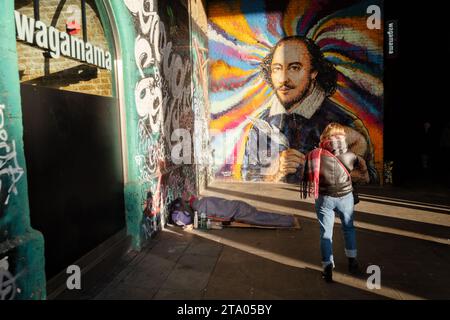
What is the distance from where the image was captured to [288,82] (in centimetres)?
1060

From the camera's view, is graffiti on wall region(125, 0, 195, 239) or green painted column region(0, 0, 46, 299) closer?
green painted column region(0, 0, 46, 299)

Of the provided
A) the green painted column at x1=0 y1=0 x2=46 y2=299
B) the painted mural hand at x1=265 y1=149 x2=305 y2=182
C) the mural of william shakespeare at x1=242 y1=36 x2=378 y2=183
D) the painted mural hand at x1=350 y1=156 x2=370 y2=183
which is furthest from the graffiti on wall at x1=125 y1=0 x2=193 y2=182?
the painted mural hand at x1=350 y1=156 x2=370 y2=183

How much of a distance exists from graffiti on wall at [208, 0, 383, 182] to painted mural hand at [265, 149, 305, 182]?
3cm

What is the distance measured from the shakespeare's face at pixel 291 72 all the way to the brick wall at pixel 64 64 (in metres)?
6.46

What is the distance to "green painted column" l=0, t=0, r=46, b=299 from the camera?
113 inches

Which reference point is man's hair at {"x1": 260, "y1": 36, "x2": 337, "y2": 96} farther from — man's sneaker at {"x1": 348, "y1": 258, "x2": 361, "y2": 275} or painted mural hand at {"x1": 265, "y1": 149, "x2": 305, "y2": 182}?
man's sneaker at {"x1": 348, "y1": 258, "x2": 361, "y2": 275}

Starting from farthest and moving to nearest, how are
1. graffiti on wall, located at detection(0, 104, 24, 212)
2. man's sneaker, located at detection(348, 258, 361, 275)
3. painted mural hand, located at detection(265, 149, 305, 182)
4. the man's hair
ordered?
painted mural hand, located at detection(265, 149, 305, 182) < the man's hair < man's sneaker, located at detection(348, 258, 361, 275) < graffiti on wall, located at detection(0, 104, 24, 212)

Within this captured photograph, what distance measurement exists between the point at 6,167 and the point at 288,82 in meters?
8.91

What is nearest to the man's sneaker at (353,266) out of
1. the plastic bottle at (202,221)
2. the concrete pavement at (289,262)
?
the concrete pavement at (289,262)

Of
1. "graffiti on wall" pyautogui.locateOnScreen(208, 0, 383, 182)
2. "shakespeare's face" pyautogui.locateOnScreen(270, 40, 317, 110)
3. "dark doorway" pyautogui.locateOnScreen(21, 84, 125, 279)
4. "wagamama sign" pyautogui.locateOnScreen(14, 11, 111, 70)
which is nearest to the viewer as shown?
"wagamama sign" pyautogui.locateOnScreen(14, 11, 111, 70)

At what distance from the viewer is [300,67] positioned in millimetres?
10445

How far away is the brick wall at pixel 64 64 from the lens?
16.3 feet

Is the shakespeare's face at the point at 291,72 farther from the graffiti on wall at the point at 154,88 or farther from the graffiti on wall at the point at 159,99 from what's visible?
the graffiti on wall at the point at 154,88

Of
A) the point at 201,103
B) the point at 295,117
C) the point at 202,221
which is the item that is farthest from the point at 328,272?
the point at 295,117
